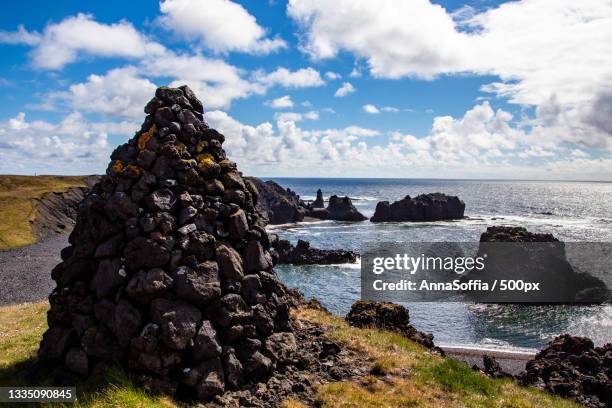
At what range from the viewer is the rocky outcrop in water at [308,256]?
94.9 metres

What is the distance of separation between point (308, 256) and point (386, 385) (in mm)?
80106

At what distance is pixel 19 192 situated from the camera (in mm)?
135000

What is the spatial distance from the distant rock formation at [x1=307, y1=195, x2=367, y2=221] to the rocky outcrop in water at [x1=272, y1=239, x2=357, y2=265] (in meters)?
78.8

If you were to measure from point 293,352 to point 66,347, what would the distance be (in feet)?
26.7

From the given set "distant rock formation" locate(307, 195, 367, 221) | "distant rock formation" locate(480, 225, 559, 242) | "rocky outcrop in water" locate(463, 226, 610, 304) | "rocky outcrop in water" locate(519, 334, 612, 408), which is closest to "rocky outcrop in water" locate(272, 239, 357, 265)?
"rocky outcrop in water" locate(463, 226, 610, 304)

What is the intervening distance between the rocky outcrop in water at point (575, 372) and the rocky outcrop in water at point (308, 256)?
63.7m

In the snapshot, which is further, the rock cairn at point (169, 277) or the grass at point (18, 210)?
the grass at point (18, 210)

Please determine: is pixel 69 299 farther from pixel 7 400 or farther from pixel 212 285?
pixel 212 285

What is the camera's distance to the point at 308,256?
96500mm

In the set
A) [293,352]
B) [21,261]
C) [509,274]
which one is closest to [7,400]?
[293,352]

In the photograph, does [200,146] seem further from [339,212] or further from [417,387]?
[339,212]

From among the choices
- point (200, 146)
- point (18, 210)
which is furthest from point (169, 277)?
point (18, 210)

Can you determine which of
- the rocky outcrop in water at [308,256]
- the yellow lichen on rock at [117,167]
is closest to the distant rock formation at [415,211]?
the rocky outcrop in water at [308,256]

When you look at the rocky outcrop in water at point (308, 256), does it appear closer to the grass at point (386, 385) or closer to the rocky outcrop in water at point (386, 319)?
the rocky outcrop in water at point (386, 319)
